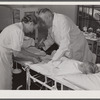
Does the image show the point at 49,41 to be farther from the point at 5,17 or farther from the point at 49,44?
the point at 5,17

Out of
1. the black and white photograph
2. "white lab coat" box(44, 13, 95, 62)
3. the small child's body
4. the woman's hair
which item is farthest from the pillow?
the small child's body

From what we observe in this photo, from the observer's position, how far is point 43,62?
58.2 inches

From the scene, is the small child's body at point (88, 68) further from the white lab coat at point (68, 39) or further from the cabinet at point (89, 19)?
the cabinet at point (89, 19)

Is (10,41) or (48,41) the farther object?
(48,41)

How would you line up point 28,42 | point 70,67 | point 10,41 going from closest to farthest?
point 70,67
point 10,41
point 28,42

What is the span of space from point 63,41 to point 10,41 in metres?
0.36

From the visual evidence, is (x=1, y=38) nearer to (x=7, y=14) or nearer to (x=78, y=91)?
(x=7, y=14)

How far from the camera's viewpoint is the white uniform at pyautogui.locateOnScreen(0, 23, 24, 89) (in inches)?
54.4

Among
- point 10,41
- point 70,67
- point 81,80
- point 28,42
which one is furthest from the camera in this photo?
point 28,42

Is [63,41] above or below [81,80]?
above

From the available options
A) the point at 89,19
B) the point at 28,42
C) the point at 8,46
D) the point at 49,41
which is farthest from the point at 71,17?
the point at 8,46

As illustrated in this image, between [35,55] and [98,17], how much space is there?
0.54 metres

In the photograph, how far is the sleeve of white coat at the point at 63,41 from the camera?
1.43 m

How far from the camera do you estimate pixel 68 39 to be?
1458mm
